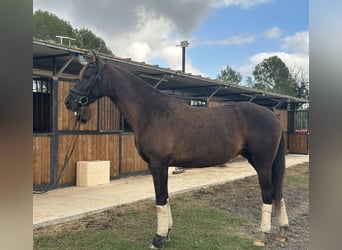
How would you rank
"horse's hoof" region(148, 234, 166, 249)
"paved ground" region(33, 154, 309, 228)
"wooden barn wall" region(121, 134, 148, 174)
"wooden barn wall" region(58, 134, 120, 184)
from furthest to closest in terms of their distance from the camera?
1. "wooden barn wall" region(121, 134, 148, 174)
2. "wooden barn wall" region(58, 134, 120, 184)
3. "paved ground" region(33, 154, 309, 228)
4. "horse's hoof" region(148, 234, 166, 249)

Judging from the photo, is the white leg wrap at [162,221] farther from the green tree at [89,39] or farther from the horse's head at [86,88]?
the green tree at [89,39]

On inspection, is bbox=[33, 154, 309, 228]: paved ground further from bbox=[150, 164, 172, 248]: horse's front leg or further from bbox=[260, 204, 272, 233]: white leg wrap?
bbox=[260, 204, 272, 233]: white leg wrap

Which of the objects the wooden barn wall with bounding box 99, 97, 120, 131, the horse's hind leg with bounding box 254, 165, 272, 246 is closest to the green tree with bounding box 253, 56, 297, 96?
the wooden barn wall with bounding box 99, 97, 120, 131

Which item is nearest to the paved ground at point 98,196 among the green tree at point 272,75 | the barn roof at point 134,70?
the barn roof at point 134,70

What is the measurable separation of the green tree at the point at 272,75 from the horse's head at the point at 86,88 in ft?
73.3

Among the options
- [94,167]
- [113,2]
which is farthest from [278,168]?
[113,2]

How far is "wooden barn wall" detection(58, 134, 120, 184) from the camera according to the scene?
17.6 ft

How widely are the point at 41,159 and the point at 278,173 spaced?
3730 mm

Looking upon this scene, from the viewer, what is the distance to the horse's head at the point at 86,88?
104 inches

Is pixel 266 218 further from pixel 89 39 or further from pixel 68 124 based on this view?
pixel 89 39

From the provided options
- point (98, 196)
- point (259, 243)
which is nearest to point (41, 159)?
point (98, 196)

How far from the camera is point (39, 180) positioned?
16.1 feet
